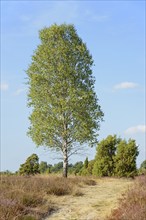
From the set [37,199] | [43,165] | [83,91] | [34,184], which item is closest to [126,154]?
[83,91]

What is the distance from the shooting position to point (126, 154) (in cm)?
3189

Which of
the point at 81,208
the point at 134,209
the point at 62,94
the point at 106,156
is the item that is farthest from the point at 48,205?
the point at 106,156

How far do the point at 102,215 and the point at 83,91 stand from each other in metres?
17.8

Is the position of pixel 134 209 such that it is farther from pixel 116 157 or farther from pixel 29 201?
pixel 116 157

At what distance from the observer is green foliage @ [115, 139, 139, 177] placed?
31.7 metres

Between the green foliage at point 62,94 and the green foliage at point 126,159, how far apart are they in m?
4.06

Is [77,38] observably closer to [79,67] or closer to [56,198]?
[79,67]

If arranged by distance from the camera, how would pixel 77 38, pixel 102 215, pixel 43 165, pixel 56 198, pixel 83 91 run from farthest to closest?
1. pixel 43 165
2. pixel 77 38
3. pixel 83 91
4. pixel 56 198
5. pixel 102 215

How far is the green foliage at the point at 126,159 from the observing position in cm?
3170

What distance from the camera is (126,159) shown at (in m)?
32.0

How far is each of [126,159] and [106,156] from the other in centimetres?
197

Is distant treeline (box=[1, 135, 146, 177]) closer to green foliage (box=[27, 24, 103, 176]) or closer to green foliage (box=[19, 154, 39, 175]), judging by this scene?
green foliage (box=[27, 24, 103, 176])

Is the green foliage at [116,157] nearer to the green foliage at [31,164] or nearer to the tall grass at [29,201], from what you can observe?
the green foliage at [31,164]

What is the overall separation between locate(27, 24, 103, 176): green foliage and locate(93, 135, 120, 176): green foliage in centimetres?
394
